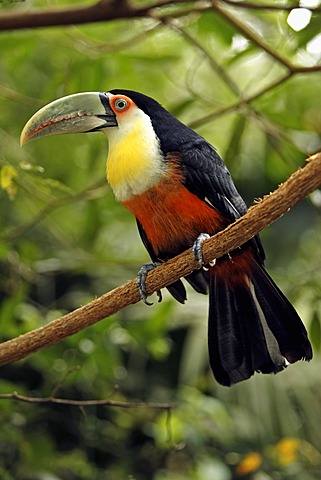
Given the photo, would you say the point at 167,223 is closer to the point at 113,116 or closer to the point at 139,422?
the point at 113,116

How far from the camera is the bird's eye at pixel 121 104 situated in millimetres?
2039

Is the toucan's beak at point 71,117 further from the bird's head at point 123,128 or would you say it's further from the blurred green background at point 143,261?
the blurred green background at point 143,261

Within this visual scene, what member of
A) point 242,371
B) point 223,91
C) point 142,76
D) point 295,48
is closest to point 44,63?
point 142,76

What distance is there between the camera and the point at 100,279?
3590 mm

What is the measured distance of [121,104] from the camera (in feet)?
6.70

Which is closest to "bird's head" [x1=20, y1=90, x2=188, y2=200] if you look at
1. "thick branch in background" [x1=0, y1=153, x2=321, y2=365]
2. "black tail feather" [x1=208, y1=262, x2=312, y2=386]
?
"thick branch in background" [x1=0, y1=153, x2=321, y2=365]

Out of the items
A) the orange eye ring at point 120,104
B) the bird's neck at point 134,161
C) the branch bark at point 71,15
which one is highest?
the branch bark at point 71,15

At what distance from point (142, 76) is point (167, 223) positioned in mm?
1320

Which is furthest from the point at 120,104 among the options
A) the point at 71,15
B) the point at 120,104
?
the point at 71,15

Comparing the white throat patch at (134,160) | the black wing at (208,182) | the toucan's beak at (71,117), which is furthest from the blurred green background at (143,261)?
the black wing at (208,182)

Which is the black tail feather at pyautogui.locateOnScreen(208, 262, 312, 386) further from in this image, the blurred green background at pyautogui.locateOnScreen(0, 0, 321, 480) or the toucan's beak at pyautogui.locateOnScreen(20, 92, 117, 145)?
the toucan's beak at pyautogui.locateOnScreen(20, 92, 117, 145)

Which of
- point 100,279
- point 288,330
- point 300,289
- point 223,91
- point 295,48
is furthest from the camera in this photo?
point 223,91

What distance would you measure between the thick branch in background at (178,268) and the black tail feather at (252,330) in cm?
36

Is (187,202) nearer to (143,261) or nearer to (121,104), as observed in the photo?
(121,104)
